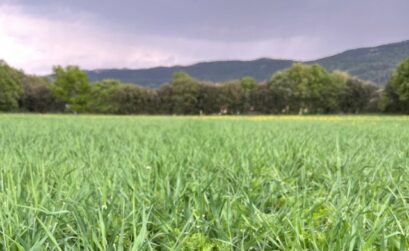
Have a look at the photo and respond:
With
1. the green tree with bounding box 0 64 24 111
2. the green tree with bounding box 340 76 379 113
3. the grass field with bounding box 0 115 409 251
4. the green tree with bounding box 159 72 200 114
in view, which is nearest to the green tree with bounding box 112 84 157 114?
the green tree with bounding box 159 72 200 114

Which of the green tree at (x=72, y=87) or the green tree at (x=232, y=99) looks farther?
the green tree at (x=72, y=87)

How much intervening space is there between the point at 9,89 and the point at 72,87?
13.2 metres

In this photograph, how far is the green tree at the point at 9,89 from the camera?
72.4 metres

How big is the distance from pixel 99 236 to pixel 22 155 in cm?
254

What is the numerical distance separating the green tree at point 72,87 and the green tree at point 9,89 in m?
7.79

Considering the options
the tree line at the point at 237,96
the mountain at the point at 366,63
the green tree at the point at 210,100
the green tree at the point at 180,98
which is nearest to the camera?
the tree line at the point at 237,96

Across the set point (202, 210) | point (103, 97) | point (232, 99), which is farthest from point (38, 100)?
point (202, 210)

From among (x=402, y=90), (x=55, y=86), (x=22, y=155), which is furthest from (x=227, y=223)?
(x=55, y=86)

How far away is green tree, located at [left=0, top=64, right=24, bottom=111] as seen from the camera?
237 feet

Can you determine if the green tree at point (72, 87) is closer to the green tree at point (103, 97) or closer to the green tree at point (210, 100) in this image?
the green tree at point (103, 97)

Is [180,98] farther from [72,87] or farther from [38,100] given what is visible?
[38,100]

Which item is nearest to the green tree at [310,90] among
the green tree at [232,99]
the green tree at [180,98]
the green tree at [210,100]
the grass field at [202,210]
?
the green tree at [232,99]

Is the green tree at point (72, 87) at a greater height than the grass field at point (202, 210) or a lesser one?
lesser

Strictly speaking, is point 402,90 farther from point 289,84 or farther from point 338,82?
point 289,84
